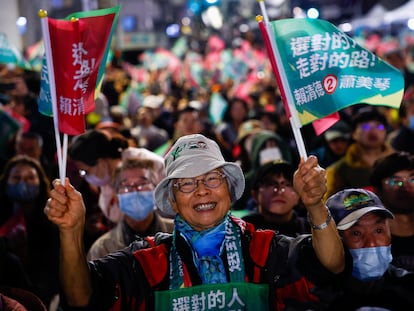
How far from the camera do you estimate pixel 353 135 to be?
280 inches

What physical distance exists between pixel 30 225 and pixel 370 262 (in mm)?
3144

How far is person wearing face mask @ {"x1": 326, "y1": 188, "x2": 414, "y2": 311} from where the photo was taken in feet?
11.4

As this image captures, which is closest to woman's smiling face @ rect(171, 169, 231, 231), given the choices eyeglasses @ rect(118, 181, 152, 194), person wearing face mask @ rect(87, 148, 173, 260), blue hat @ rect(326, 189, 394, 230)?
blue hat @ rect(326, 189, 394, 230)

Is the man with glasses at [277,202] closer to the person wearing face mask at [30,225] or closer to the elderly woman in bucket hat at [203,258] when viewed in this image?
the person wearing face mask at [30,225]

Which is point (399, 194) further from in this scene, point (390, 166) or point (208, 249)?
point (208, 249)

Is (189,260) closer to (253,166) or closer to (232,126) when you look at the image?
(253,166)

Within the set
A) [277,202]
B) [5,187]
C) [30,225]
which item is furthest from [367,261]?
[5,187]

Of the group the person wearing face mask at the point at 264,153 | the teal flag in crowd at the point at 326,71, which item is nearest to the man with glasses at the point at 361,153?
the person wearing face mask at the point at 264,153

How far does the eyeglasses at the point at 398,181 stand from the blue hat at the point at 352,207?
1089 millimetres

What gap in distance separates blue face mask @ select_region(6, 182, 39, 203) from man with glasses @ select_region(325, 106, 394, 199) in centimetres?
264

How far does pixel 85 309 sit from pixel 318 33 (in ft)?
6.42

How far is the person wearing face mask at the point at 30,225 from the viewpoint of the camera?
18.0 ft

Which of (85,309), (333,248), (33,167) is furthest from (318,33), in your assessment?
(33,167)

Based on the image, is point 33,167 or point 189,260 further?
point 33,167
